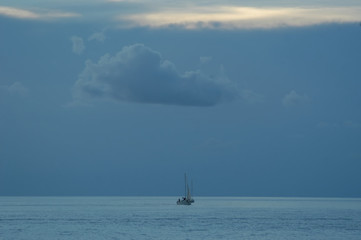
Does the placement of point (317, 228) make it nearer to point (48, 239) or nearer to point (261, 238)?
point (261, 238)

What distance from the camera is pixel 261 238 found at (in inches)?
4102

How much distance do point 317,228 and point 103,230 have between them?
34.4 metres

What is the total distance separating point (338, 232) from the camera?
117938 mm

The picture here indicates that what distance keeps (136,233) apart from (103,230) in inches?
359

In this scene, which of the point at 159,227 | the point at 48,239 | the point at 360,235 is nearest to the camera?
the point at 48,239

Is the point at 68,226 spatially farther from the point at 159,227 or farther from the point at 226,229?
the point at 226,229

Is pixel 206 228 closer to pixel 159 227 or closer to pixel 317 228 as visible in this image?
pixel 159 227

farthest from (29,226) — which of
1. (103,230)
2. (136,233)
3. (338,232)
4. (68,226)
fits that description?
(338,232)

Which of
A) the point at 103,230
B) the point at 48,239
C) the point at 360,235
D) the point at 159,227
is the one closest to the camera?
the point at 48,239

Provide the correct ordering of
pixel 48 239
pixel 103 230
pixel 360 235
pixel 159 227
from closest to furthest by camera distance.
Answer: pixel 48 239
pixel 360 235
pixel 103 230
pixel 159 227

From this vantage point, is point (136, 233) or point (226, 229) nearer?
point (136, 233)

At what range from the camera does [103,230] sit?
4719 inches

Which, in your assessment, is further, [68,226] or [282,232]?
[68,226]

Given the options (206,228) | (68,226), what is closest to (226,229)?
(206,228)
